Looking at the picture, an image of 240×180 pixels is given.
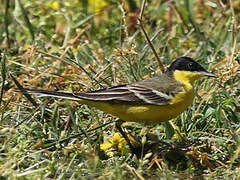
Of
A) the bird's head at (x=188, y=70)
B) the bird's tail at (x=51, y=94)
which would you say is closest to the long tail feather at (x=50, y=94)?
the bird's tail at (x=51, y=94)

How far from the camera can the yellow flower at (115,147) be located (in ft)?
13.6

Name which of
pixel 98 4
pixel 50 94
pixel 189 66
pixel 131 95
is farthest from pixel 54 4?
pixel 50 94

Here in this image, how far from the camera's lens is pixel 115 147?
4191 mm

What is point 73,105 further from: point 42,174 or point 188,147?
point 42,174

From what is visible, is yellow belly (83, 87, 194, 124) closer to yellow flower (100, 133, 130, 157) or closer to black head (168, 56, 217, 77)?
yellow flower (100, 133, 130, 157)

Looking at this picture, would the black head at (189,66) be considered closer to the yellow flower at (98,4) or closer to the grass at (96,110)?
the grass at (96,110)

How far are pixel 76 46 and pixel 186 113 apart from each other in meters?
1.79

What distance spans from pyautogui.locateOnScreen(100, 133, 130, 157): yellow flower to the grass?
1 cm

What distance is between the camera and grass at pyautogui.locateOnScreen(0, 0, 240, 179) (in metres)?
3.61

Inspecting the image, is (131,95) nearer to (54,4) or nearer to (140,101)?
(140,101)

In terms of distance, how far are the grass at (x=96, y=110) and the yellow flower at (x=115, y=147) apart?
0.04ft

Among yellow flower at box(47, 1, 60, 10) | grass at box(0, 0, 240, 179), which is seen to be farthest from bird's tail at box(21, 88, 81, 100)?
yellow flower at box(47, 1, 60, 10)

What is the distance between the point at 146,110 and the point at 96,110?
678mm

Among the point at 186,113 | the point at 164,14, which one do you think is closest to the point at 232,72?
the point at 186,113
